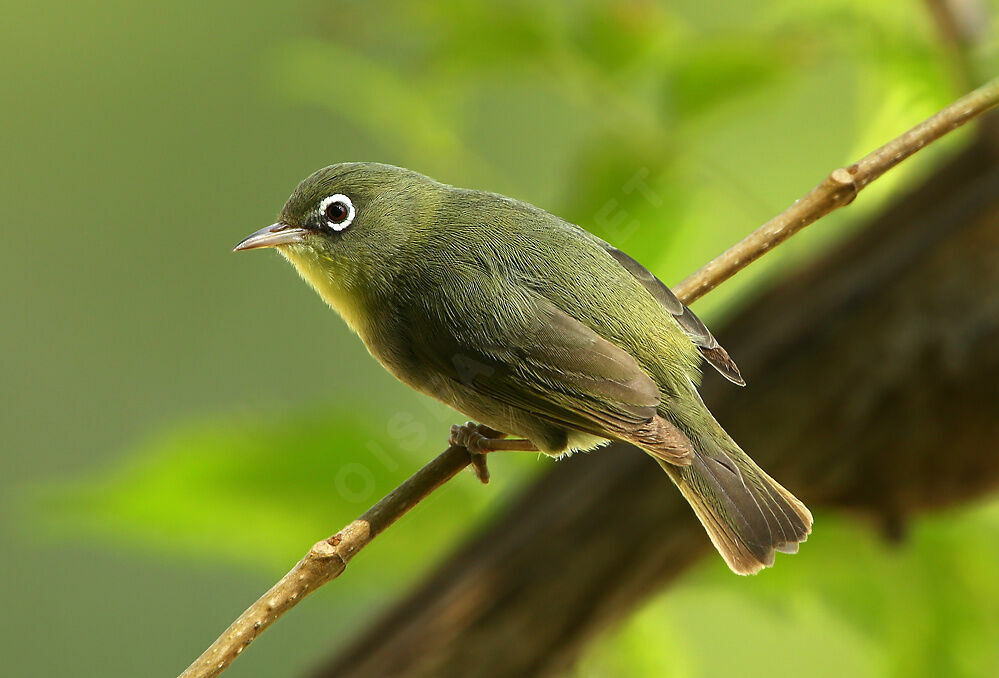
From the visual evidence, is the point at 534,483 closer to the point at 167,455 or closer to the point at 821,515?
the point at 821,515

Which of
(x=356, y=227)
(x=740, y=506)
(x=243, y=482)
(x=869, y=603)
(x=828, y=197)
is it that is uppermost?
(x=356, y=227)

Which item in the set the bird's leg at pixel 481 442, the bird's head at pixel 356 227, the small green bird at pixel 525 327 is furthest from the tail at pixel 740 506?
the bird's head at pixel 356 227

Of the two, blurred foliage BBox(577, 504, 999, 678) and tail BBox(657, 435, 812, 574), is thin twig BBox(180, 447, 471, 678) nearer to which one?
tail BBox(657, 435, 812, 574)

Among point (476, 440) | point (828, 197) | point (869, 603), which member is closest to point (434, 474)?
point (476, 440)

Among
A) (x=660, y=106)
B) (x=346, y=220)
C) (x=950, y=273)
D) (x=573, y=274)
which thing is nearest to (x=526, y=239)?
(x=573, y=274)

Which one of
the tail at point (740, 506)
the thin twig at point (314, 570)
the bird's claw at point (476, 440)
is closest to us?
the thin twig at point (314, 570)

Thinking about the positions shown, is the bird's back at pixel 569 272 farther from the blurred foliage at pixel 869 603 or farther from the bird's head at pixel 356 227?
the blurred foliage at pixel 869 603

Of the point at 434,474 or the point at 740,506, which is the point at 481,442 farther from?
the point at 740,506
